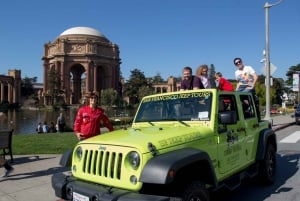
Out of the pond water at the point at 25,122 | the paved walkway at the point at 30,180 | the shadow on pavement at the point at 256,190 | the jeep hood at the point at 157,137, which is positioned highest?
the jeep hood at the point at 157,137

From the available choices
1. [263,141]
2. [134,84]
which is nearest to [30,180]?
[263,141]

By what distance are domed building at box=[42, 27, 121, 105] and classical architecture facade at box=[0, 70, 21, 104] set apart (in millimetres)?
20536

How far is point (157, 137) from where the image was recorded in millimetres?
4703

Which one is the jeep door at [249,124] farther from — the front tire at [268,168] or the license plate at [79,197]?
the license plate at [79,197]

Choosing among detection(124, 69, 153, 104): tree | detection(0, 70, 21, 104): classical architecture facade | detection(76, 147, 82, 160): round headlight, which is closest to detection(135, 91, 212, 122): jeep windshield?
detection(76, 147, 82, 160): round headlight

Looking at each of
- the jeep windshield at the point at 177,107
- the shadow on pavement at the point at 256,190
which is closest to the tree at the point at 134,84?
the shadow on pavement at the point at 256,190

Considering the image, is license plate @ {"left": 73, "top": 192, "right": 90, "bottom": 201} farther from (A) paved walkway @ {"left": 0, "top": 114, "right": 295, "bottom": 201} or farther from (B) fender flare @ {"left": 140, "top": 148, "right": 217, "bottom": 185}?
(A) paved walkway @ {"left": 0, "top": 114, "right": 295, "bottom": 201}

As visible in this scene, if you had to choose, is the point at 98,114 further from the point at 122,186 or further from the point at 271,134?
the point at 271,134

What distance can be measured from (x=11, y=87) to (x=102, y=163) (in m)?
148

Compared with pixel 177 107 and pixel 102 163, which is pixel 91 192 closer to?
pixel 102 163

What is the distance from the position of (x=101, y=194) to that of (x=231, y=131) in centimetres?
252

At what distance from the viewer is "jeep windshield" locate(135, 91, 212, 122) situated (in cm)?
558

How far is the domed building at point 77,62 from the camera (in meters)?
116

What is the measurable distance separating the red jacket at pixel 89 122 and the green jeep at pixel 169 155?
3.82 feet
